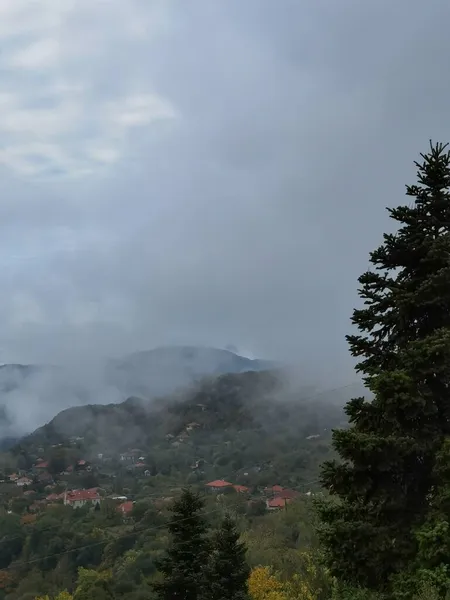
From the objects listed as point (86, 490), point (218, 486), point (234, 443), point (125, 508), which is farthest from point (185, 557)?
point (234, 443)

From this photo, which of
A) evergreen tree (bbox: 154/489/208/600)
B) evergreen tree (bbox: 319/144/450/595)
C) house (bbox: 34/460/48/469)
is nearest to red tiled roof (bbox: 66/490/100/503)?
house (bbox: 34/460/48/469)

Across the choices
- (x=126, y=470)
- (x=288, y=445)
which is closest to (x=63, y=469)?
(x=126, y=470)

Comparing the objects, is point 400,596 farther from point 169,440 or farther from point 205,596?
point 169,440

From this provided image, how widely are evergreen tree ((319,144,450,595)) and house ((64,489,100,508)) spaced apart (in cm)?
10390

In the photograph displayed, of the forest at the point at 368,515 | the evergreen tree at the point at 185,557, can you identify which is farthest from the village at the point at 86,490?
the evergreen tree at the point at 185,557

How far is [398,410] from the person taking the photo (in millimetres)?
9500

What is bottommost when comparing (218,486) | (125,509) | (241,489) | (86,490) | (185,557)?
(241,489)

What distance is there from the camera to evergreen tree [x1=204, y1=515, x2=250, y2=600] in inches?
984

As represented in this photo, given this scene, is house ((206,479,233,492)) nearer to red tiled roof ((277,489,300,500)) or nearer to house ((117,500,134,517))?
red tiled roof ((277,489,300,500))

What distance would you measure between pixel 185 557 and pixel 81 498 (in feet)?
308

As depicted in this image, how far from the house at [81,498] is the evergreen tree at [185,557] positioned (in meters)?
87.1

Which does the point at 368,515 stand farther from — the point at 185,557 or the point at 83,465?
the point at 83,465

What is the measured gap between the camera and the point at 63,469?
498ft

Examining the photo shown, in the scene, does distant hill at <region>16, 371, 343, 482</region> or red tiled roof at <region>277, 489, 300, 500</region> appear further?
distant hill at <region>16, 371, 343, 482</region>
